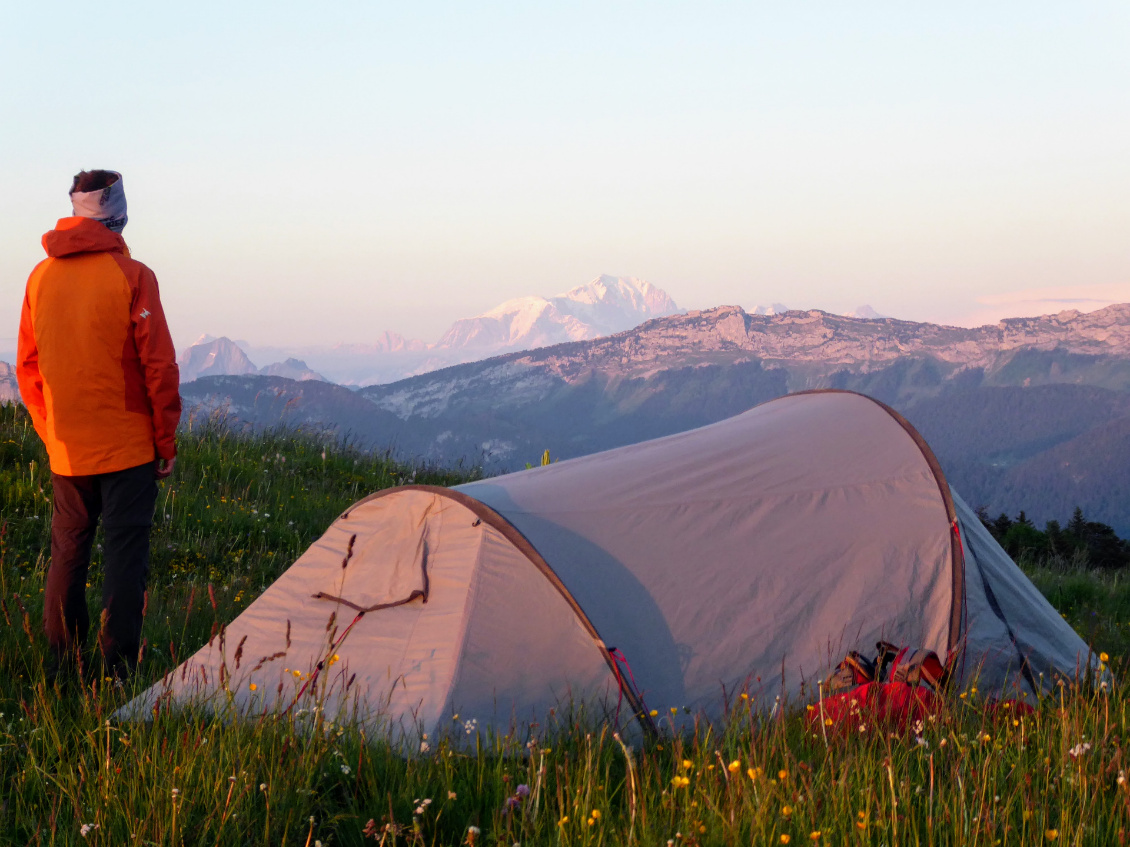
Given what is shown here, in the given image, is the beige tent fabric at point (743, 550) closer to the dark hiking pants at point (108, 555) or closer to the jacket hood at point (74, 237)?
the dark hiking pants at point (108, 555)

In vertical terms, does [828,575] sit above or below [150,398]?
below

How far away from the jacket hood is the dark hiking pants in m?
1.12

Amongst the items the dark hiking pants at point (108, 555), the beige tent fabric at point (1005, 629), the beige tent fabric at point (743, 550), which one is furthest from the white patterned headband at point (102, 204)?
the beige tent fabric at point (1005, 629)

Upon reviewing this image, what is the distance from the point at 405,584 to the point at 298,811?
170 centimetres

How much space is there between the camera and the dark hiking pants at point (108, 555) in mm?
4543

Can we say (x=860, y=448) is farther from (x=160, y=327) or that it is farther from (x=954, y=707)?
(x=160, y=327)

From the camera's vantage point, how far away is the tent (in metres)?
4.07

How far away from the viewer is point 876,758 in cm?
343

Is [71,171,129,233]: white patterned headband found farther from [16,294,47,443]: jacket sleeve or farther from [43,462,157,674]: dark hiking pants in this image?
[43,462,157,674]: dark hiking pants

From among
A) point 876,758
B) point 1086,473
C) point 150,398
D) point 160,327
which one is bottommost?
point 1086,473

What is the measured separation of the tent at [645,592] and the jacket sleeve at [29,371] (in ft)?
4.99

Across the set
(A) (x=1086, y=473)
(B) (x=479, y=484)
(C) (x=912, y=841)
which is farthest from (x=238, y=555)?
(A) (x=1086, y=473)

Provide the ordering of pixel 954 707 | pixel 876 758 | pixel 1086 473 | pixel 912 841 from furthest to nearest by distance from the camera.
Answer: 1. pixel 1086 473
2. pixel 954 707
3. pixel 876 758
4. pixel 912 841

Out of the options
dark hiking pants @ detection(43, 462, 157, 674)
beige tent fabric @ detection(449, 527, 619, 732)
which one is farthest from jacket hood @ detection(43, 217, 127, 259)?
beige tent fabric @ detection(449, 527, 619, 732)
